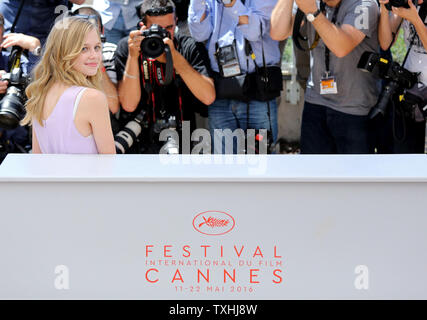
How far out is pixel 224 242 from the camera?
1959 millimetres

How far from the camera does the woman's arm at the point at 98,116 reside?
2.32 metres

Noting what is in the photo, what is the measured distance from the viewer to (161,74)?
3.40m

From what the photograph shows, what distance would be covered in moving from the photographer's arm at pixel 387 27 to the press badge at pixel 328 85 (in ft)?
1.01

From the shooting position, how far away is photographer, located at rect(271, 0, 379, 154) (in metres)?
3.16

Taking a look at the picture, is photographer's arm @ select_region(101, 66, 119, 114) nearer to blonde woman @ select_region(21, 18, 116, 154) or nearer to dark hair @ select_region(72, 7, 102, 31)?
dark hair @ select_region(72, 7, 102, 31)

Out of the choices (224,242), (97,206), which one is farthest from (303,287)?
(97,206)

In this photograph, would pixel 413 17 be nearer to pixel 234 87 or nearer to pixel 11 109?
pixel 234 87

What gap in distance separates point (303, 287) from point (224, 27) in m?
1.79

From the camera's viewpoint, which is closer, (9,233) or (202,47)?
(9,233)

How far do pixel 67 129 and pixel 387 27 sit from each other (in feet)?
5.69

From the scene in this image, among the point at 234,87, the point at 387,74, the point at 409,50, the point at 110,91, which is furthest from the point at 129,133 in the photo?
the point at 409,50

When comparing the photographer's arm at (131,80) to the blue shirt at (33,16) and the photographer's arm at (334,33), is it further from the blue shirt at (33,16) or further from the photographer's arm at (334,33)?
the photographer's arm at (334,33)

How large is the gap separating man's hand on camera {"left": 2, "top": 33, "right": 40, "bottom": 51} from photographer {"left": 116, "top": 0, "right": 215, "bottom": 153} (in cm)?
45

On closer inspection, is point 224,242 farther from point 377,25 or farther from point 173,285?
point 377,25
